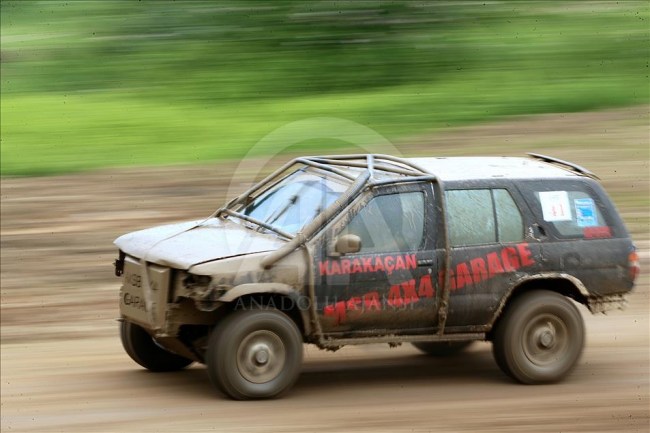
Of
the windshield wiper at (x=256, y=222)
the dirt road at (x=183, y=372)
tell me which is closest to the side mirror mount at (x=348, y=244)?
the windshield wiper at (x=256, y=222)

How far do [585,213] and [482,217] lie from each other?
909 mm

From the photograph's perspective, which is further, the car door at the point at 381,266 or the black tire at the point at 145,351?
the black tire at the point at 145,351

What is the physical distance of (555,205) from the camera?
8.51 metres

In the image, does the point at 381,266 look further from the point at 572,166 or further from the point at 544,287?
→ the point at 572,166

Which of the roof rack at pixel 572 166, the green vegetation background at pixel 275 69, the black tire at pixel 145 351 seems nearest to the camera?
the black tire at pixel 145 351

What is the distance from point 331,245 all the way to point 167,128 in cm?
930

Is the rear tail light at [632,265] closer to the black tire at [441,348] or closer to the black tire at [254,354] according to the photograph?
the black tire at [441,348]

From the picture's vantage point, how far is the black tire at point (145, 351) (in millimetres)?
8703

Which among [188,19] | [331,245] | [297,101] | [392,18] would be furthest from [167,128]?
[331,245]

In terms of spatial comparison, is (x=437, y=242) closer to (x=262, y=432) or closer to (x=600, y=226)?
(x=600, y=226)

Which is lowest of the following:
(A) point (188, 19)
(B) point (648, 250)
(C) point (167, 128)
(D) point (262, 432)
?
(D) point (262, 432)

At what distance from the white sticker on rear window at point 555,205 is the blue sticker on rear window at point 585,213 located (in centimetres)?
8

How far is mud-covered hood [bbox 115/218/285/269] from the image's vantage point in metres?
7.69

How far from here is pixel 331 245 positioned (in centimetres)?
790
